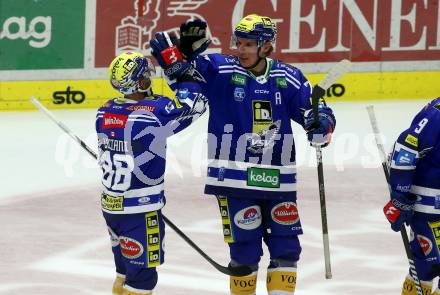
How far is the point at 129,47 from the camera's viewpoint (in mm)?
14172

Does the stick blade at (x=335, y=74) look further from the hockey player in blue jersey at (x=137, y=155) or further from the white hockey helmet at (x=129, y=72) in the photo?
the white hockey helmet at (x=129, y=72)

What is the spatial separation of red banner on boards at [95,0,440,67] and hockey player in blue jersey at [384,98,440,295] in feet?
25.4

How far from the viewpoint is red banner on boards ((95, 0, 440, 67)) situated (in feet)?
46.5

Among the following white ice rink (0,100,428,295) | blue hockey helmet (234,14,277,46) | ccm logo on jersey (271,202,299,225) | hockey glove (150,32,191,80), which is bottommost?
white ice rink (0,100,428,295)

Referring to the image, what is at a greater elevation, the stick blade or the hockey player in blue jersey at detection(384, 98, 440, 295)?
the stick blade

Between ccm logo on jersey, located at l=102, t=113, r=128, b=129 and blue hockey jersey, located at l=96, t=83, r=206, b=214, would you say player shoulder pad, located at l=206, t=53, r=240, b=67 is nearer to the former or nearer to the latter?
blue hockey jersey, located at l=96, t=83, r=206, b=214

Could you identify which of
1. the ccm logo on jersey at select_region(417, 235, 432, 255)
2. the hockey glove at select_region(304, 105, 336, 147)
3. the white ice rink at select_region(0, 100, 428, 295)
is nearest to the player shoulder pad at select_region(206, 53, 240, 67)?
the hockey glove at select_region(304, 105, 336, 147)

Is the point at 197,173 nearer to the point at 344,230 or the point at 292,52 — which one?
the point at 344,230

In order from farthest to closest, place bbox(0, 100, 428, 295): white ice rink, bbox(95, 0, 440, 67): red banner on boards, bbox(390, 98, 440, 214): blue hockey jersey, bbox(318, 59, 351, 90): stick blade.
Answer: bbox(95, 0, 440, 67): red banner on boards < bbox(0, 100, 428, 295): white ice rink < bbox(318, 59, 351, 90): stick blade < bbox(390, 98, 440, 214): blue hockey jersey

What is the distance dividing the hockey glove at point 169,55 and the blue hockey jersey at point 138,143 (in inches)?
3.7

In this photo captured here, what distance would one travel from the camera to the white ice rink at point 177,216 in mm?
8352

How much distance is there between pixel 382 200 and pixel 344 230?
1.10 m

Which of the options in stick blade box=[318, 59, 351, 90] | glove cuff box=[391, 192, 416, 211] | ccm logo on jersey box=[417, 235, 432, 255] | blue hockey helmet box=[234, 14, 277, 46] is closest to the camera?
glove cuff box=[391, 192, 416, 211]

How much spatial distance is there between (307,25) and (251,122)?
7815 millimetres
